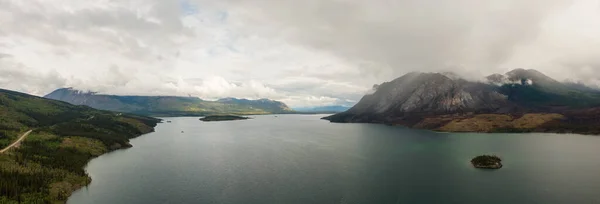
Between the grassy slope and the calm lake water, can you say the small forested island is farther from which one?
the grassy slope

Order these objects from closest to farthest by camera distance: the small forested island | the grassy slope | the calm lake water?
1. the grassy slope
2. the calm lake water
3. the small forested island

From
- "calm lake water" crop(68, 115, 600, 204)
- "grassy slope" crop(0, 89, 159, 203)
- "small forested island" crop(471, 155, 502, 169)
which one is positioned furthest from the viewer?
"small forested island" crop(471, 155, 502, 169)

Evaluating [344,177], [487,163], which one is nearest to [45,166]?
[344,177]

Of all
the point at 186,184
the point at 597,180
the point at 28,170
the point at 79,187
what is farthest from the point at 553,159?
the point at 28,170

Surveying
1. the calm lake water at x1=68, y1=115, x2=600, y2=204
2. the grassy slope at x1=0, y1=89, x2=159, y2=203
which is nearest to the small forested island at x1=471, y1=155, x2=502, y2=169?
the calm lake water at x1=68, y1=115, x2=600, y2=204

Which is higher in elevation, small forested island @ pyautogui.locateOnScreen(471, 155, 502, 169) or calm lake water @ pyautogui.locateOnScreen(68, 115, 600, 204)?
small forested island @ pyautogui.locateOnScreen(471, 155, 502, 169)

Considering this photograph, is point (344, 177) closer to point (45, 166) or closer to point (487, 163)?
point (487, 163)

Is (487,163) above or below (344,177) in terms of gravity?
above

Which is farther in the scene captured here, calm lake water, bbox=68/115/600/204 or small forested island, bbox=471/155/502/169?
small forested island, bbox=471/155/502/169

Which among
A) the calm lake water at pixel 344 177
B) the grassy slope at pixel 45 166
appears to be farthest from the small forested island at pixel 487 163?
the grassy slope at pixel 45 166

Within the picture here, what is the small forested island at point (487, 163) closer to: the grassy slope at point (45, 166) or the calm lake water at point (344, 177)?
the calm lake water at point (344, 177)

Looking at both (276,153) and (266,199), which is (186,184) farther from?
(276,153)

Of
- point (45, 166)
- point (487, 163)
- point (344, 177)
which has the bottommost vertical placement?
point (45, 166)
